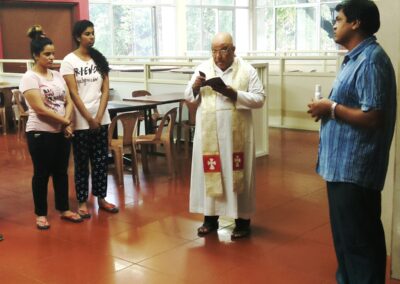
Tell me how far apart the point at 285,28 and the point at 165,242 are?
14579mm

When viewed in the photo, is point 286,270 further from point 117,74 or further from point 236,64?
point 117,74

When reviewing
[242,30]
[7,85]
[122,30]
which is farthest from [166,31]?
[7,85]

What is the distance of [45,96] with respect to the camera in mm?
4055

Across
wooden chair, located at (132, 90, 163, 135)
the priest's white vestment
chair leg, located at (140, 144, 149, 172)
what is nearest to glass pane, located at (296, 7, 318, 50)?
wooden chair, located at (132, 90, 163, 135)

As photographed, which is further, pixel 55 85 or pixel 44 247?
pixel 55 85

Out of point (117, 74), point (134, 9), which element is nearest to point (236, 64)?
point (117, 74)

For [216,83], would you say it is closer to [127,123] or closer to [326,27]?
[127,123]

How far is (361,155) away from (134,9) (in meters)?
14.0

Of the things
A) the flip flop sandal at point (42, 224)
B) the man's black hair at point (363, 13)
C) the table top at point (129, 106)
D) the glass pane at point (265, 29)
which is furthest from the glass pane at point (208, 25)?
the man's black hair at point (363, 13)

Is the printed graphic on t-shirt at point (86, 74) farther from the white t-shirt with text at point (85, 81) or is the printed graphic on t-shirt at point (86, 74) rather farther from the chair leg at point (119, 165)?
the chair leg at point (119, 165)

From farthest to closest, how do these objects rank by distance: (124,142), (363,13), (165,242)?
(124,142) → (165,242) → (363,13)

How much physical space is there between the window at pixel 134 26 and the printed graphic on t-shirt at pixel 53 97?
1099cm

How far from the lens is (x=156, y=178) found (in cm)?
591

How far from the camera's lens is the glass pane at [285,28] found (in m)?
17.2
